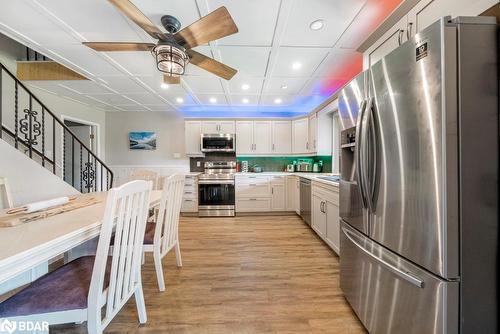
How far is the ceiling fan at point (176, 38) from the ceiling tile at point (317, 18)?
2.06 ft

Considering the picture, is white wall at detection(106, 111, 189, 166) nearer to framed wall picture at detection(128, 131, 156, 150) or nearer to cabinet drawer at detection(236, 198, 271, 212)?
framed wall picture at detection(128, 131, 156, 150)

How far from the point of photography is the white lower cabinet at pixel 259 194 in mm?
4426

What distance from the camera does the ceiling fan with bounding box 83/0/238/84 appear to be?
138cm

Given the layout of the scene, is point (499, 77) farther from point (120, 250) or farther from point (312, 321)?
point (120, 250)

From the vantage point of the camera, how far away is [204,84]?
326cm

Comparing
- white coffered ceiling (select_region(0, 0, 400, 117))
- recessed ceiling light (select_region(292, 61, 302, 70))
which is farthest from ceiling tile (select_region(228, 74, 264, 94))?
recessed ceiling light (select_region(292, 61, 302, 70))

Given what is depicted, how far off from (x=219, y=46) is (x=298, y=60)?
0.95 meters

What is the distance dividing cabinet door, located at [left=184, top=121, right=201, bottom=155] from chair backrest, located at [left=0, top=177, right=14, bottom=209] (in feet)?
10.3

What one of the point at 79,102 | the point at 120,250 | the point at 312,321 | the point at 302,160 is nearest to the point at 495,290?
the point at 312,321

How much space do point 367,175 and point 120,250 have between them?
1492mm

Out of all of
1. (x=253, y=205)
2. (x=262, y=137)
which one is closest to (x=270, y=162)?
→ (x=262, y=137)

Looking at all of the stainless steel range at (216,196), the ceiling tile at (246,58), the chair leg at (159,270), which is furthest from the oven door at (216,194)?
the chair leg at (159,270)

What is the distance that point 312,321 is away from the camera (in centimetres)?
153

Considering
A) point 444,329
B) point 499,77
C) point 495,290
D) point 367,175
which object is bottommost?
point 444,329
